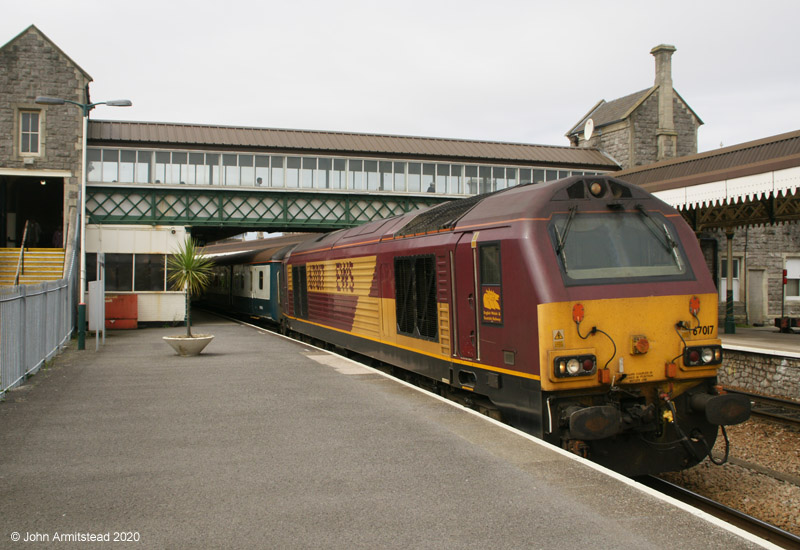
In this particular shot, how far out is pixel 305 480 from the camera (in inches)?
225

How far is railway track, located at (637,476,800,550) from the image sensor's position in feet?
20.1

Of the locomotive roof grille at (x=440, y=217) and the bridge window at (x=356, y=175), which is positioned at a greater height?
the bridge window at (x=356, y=175)

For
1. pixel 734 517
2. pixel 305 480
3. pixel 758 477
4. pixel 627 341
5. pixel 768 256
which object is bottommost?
pixel 758 477

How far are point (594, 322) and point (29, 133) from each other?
26.2 meters

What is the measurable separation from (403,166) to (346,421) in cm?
2543

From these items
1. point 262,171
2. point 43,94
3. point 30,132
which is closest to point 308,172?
point 262,171

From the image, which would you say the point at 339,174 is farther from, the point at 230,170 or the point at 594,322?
the point at 594,322

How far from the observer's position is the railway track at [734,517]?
242 inches

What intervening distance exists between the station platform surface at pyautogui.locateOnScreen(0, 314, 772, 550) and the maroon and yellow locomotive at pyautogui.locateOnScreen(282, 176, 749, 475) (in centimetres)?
58

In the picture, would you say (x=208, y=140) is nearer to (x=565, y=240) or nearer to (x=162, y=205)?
(x=162, y=205)

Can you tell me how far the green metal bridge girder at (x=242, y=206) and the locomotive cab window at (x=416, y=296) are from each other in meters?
20.5

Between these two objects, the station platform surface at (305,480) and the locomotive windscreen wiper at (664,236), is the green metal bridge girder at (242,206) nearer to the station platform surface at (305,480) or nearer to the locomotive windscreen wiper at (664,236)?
the station platform surface at (305,480)

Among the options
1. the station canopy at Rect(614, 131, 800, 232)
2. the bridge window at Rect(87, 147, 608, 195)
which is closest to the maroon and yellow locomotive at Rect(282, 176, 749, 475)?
the station canopy at Rect(614, 131, 800, 232)

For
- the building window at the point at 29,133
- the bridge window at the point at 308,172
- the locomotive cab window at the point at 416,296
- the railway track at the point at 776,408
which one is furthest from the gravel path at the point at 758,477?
the building window at the point at 29,133
